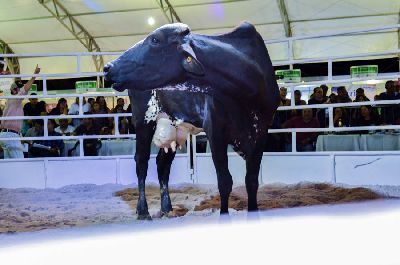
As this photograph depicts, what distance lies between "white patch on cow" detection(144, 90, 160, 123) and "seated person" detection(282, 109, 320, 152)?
6.98 ft

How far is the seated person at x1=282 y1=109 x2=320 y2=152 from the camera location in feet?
20.8

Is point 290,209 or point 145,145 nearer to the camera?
point 290,209

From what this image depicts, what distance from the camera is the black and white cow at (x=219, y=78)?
3.57m

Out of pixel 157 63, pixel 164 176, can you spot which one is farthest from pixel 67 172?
pixel 157 63

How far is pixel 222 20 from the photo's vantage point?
51.5 ft

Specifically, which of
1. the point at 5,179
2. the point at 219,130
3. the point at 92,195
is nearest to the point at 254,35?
the point at 219,130

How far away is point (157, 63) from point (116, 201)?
2.26m

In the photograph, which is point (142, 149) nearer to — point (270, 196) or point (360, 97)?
point (270, 196)

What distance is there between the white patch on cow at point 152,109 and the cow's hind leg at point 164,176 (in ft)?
1.44

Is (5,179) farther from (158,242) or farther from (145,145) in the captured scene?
(158,242)

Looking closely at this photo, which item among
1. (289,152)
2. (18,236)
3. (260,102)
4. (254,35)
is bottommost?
(18,236)

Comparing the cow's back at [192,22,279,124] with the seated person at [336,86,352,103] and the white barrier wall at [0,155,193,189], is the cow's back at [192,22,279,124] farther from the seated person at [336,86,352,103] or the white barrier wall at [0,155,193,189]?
the seated person at [336,86,352,103]

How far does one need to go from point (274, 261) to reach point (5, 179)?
559cm

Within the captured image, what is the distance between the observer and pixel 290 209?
13.9ft
